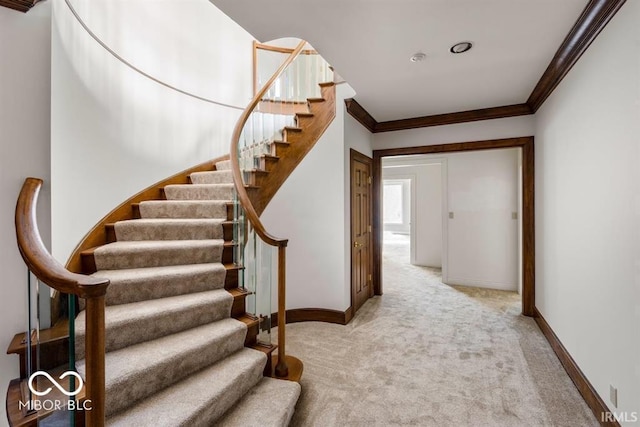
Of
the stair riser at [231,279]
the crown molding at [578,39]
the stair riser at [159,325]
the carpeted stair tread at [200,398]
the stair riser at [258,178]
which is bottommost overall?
the carpeted stair tread at [200,398]

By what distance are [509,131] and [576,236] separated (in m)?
1.88

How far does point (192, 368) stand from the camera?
181 cm

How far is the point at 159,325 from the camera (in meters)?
1.92

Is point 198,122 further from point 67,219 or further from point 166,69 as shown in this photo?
point 67,219

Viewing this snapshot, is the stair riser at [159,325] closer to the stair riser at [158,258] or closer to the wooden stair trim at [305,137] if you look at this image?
the stair riser at [158,258]

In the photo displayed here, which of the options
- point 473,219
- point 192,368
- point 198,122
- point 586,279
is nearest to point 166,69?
point 198,122

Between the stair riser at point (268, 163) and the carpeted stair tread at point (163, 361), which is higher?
the stair riser at point (268, 163)

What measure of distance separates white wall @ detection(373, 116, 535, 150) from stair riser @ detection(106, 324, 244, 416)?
328 cm

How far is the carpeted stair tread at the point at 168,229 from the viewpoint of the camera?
270 centimetres

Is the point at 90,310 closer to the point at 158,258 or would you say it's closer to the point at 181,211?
the point at 158,258

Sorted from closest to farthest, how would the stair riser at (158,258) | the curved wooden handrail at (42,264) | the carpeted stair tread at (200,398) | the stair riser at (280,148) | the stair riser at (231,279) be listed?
the curved wooden handrail at (42,264) < the carpeted stair tread at (200,398) < the stair riser at (158,258) < the stair riser at (231,279) < the stair riser at (280,148)

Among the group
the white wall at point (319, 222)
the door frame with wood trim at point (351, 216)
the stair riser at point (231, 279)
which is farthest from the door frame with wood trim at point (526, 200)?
the stair riser at point (231, 279)

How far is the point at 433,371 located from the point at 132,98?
3804 millimetres

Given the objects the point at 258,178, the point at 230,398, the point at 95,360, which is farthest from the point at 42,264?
the point at 258,178
